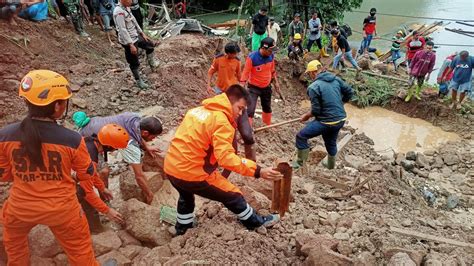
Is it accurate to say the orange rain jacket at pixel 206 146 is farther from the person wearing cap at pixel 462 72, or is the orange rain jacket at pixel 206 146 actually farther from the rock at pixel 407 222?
the person wearing cap at pixel 462 72

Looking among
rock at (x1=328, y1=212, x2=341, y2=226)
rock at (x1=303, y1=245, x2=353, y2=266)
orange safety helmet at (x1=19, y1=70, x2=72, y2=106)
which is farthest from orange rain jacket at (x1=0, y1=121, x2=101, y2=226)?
rock at (x1=328, y1=212, x2=341, y2=226)

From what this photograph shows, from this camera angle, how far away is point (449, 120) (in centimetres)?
887

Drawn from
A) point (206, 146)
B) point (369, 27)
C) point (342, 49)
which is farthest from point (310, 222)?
point (369, 27)

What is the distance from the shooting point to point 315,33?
1103cm

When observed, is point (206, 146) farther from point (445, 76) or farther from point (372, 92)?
point (372, 92)

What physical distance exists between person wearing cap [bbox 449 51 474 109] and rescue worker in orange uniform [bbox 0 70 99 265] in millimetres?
8069

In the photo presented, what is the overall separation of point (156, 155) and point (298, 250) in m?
1.93

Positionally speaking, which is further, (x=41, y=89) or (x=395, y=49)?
(x=395, y=49)

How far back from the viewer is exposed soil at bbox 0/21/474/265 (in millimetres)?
3172

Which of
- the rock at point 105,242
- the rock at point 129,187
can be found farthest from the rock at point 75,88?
the rock at point 105,242

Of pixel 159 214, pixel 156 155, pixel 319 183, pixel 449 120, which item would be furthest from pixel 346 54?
pixel 159 214

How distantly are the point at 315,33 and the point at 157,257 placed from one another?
30.6ft

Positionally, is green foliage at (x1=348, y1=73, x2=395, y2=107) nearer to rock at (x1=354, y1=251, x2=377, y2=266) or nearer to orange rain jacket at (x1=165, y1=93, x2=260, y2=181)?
rock at (x1=354, y1=251, x2=377, y2=266)

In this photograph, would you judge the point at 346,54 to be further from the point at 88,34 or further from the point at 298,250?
the point at 298,250
